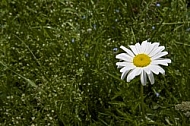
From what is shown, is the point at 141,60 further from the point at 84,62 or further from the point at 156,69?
the point at 84,62

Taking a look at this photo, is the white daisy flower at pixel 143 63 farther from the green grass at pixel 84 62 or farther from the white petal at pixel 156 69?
the green grass at pixel 84 62

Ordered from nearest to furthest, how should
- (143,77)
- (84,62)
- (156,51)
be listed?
1. (143,77)
2. (156,51)
3. (84,62)

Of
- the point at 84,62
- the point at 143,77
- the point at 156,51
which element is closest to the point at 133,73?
the point at 143,77

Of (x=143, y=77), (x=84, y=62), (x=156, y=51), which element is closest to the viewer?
(x=143, y=77)

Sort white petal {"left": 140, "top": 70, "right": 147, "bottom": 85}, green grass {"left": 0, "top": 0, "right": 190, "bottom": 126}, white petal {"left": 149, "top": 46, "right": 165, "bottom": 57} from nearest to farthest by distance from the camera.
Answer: white petal {"left": 140, "top": 70, "right": 147, "bottom": 85} < white petal {"left": 149, "top": 46, "right": 165, "bottom": 57} < green grass {"left": 0, "top": 0, "right": 190, "bottom": 126}

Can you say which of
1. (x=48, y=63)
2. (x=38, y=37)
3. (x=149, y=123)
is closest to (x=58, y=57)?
(x=48, y=63)

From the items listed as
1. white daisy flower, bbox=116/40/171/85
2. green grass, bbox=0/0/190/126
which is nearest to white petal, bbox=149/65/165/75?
white daisy flower, bbox=116/40/171/85

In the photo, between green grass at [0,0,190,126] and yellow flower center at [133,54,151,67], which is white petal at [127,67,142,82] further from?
green grass at [0,0,190,126]

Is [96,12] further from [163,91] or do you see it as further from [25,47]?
[163,91]
